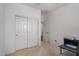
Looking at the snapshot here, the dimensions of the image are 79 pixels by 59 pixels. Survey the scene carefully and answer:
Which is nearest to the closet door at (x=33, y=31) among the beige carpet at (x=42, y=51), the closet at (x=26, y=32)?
the closet at (x=26, y=32)

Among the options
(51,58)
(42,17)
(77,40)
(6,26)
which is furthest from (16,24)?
(77,40)

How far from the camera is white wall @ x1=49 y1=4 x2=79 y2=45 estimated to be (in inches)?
68.7

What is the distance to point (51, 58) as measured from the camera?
176 cm

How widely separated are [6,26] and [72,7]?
1.40m

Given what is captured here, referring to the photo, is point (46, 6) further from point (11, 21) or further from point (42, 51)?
point (42, 51)

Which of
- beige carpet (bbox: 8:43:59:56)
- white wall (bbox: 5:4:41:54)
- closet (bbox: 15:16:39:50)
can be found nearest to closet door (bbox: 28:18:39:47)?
closet (bbox: 15:16:39:50)

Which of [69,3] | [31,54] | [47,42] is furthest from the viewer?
[47,42]

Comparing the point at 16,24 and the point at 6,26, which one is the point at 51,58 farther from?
the point at 6,26

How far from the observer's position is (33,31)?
6.39 ft

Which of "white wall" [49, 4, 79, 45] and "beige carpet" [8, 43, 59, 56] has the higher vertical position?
"white wall" [49, 4, 79, 45]

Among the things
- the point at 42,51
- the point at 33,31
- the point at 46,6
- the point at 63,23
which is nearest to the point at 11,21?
the point at 33,31

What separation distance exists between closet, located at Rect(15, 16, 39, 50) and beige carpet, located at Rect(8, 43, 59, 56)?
11 centimetres

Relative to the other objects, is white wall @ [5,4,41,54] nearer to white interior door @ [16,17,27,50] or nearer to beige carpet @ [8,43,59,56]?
white interior door @ [16,17,27,50]

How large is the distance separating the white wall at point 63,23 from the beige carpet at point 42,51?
0.17m
